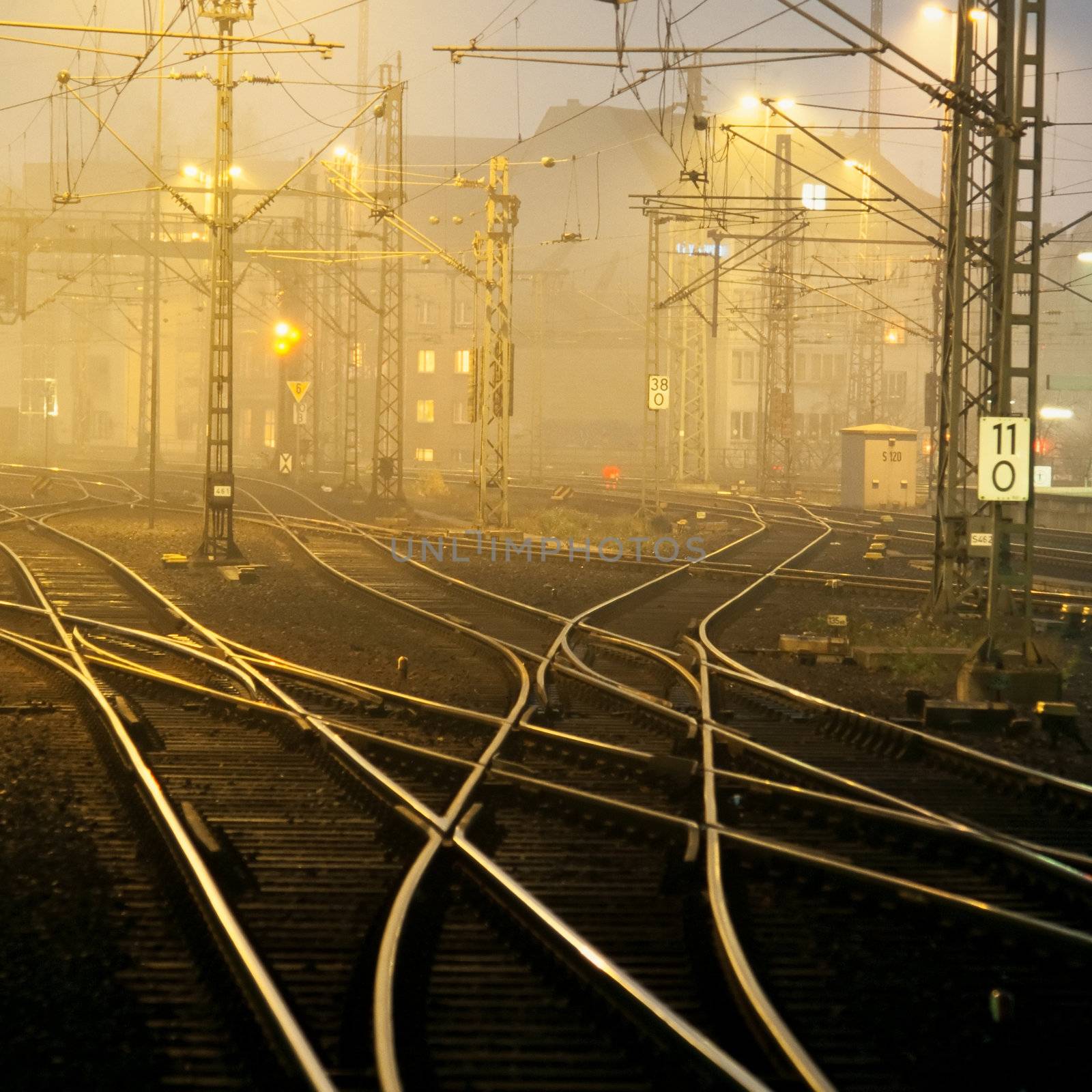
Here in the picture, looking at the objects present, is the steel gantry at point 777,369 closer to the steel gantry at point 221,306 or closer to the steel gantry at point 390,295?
the steel gantry at point 390,295

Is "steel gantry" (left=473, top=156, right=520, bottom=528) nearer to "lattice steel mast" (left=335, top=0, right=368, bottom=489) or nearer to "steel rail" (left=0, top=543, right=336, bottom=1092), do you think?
"lattice steel mast" (left=335, top=0, right=368, bottom=489)

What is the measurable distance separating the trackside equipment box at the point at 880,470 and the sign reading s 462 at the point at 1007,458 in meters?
26.7

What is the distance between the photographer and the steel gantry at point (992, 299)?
40.2ft

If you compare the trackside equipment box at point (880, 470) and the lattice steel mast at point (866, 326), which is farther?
the lattice steel mast at point (866, 326)

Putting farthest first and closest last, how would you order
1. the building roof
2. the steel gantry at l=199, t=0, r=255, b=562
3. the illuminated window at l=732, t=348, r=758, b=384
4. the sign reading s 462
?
the illuminated window at l=732, t=348, r=758, b=384 → the building roof → the steel gantry at l=199, t=0, r=255, b=562 → the sign reading s 462

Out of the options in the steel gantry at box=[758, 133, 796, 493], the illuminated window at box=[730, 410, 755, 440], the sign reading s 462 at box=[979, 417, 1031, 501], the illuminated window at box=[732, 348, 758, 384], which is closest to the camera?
the sign reading s 462 at box=[979, 417, 1031, 501]

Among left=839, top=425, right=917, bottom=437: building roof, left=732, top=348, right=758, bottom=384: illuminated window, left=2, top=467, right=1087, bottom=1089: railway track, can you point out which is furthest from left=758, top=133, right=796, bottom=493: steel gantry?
left=2, top=467, right=1087, bottom=1089: railway track

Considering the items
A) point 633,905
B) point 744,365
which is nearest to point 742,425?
point 744,365

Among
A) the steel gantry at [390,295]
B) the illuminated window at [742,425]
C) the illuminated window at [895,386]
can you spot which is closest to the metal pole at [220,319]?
the steel gantry at [390,295]

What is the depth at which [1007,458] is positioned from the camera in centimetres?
1154

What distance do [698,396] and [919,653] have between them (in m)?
30.9

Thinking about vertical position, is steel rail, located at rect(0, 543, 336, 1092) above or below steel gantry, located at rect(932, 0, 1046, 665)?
below

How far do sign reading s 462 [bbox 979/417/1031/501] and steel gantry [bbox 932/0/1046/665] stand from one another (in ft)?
0.45

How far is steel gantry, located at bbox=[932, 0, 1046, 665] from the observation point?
12.3 metres
